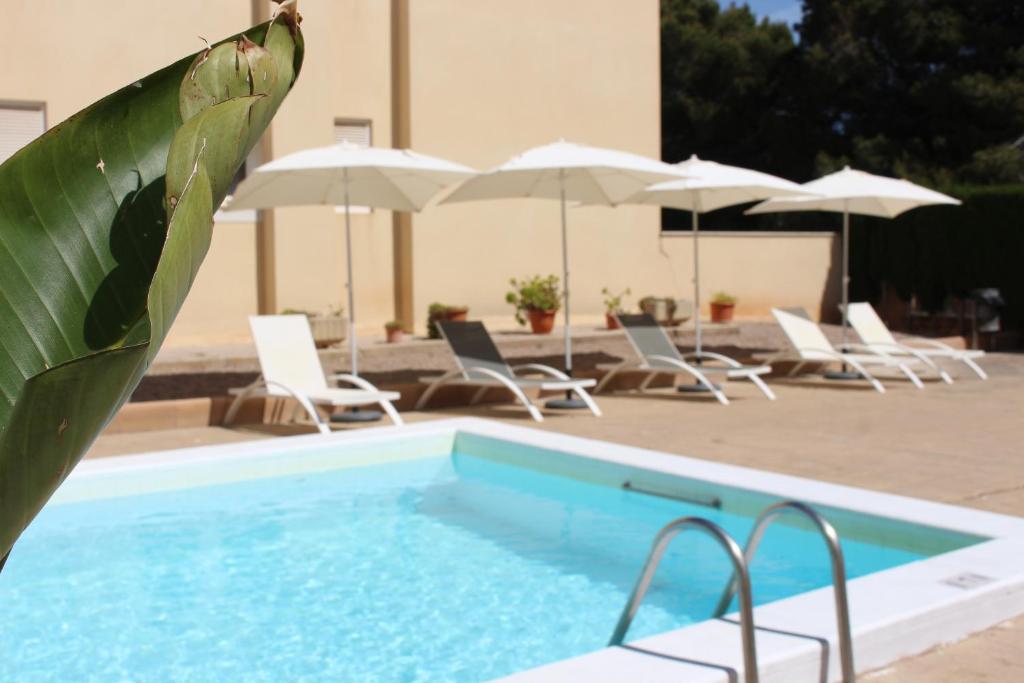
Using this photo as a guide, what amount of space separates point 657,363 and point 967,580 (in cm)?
698

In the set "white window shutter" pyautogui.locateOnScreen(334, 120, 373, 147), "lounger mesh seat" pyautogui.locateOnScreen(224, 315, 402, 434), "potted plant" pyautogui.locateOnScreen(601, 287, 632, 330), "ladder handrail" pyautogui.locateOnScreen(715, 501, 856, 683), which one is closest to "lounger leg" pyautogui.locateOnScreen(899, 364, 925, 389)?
"potted plant" pyautogui.locateOnScreen(601, 287, 632, 330)

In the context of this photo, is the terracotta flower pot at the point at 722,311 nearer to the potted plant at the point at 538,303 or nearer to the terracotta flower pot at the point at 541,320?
the potted plant at the point at 538,303

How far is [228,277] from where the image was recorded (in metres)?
16.2

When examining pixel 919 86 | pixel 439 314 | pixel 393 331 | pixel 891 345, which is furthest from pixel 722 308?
pixel 919 86

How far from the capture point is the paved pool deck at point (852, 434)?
6668mm

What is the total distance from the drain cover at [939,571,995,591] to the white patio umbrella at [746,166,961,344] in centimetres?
866

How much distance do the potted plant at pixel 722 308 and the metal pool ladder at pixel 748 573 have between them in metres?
15.3

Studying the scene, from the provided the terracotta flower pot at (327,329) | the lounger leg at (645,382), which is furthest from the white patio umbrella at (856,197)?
the terracotta flower pot at (327,329)

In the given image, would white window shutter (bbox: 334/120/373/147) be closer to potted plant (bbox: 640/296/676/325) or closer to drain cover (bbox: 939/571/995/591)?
potted plant (bbox: 640/296/676/325)

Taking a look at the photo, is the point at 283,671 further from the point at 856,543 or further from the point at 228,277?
the point at 228,277

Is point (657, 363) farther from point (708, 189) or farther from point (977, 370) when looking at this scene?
point (977, 370)

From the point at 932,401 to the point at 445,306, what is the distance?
788cm

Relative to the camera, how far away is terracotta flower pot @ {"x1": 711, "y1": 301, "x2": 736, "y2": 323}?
19.2 meters

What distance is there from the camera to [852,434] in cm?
892
